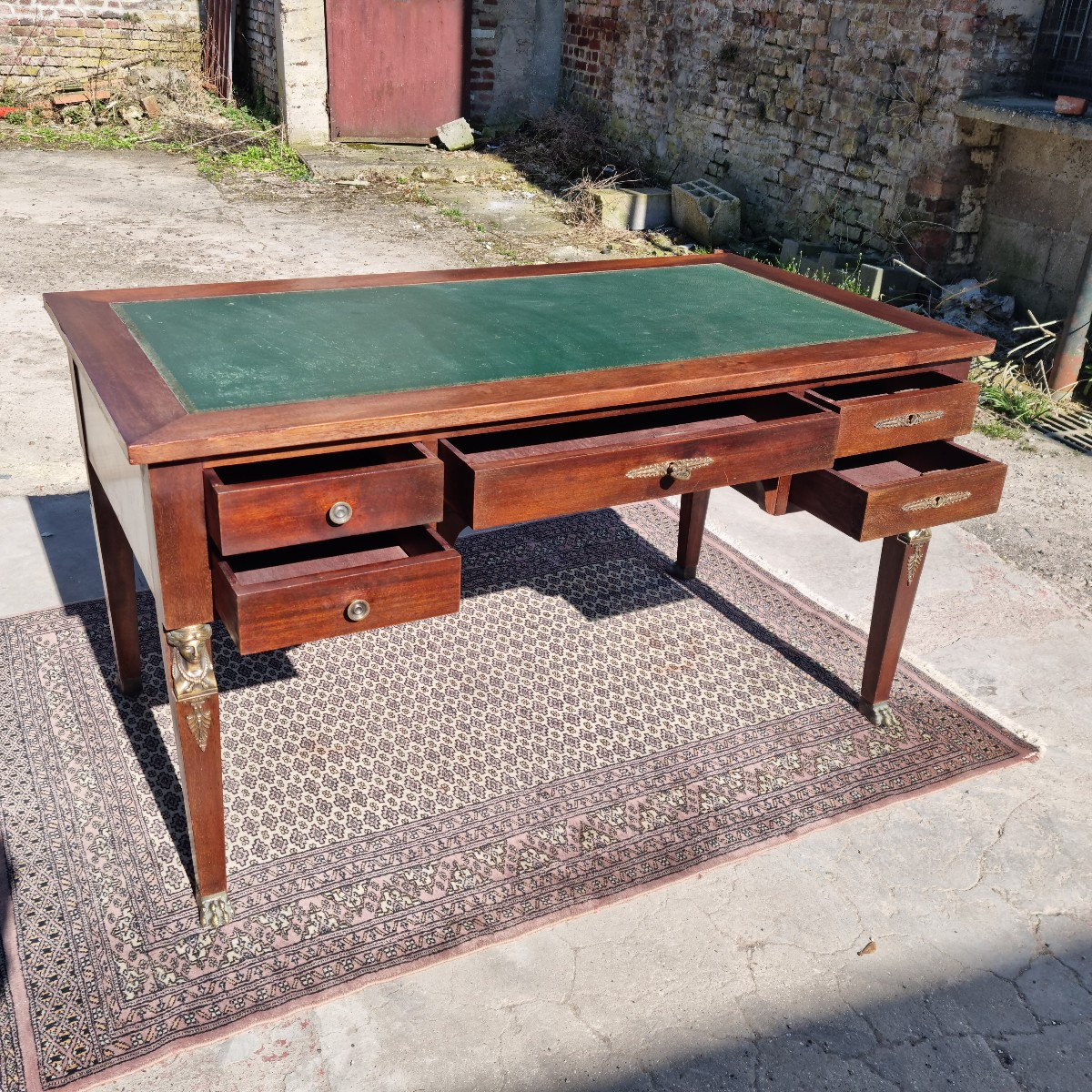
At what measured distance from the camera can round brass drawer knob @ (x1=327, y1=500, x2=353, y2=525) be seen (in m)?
1.87

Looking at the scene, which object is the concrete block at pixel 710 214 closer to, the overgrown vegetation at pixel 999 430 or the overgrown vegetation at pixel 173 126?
the overgrown vegetation at pixel 999 430

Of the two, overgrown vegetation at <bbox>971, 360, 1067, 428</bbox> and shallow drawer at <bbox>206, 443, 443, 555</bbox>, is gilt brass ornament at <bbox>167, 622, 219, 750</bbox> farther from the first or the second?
overgrown vegetation at <bbox>971, 360, 1067, 428</bbox>

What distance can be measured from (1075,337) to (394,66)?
691 centimetres

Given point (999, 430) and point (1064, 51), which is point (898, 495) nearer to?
point (999, 430)

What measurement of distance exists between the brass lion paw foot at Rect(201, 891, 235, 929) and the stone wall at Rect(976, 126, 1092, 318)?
5.08 meters

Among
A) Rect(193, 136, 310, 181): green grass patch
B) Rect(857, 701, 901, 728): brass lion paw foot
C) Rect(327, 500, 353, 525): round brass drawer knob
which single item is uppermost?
Rect(327, 500, 353, 525): round brass drawer knob

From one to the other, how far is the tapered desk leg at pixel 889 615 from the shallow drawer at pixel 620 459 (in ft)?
1.52

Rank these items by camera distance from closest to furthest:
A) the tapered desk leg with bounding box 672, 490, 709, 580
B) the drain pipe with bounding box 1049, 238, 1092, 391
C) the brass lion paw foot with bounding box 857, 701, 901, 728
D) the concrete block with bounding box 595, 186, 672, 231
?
the brass lion paw foot with bounding box 857, 701, 901, 728, the tapered desk leg with bounding box 672, 490, 709, 580, the drain pipe with bounding box 1049, 238, 1092, 391, the concrete block with bounding box 595, 186, 672, 231

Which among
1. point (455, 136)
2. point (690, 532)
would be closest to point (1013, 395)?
point (690, 532)

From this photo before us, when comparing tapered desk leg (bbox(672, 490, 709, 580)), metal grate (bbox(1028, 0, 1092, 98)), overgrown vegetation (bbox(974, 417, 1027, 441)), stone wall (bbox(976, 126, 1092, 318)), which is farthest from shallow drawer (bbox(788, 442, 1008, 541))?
metal grate (bbox(1028, 0, 1092, 98))

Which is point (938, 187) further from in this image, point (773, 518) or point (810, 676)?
point (810, 676)

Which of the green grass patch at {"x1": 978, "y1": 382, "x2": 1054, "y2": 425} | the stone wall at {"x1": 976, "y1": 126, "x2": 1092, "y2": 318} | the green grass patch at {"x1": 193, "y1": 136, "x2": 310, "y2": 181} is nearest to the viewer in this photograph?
the green grass patch at {"x1": 978, "y1": 382, "x2": 1054, "y2": 425}

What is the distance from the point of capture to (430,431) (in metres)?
1.96

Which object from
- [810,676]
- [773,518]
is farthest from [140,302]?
[773,518]
